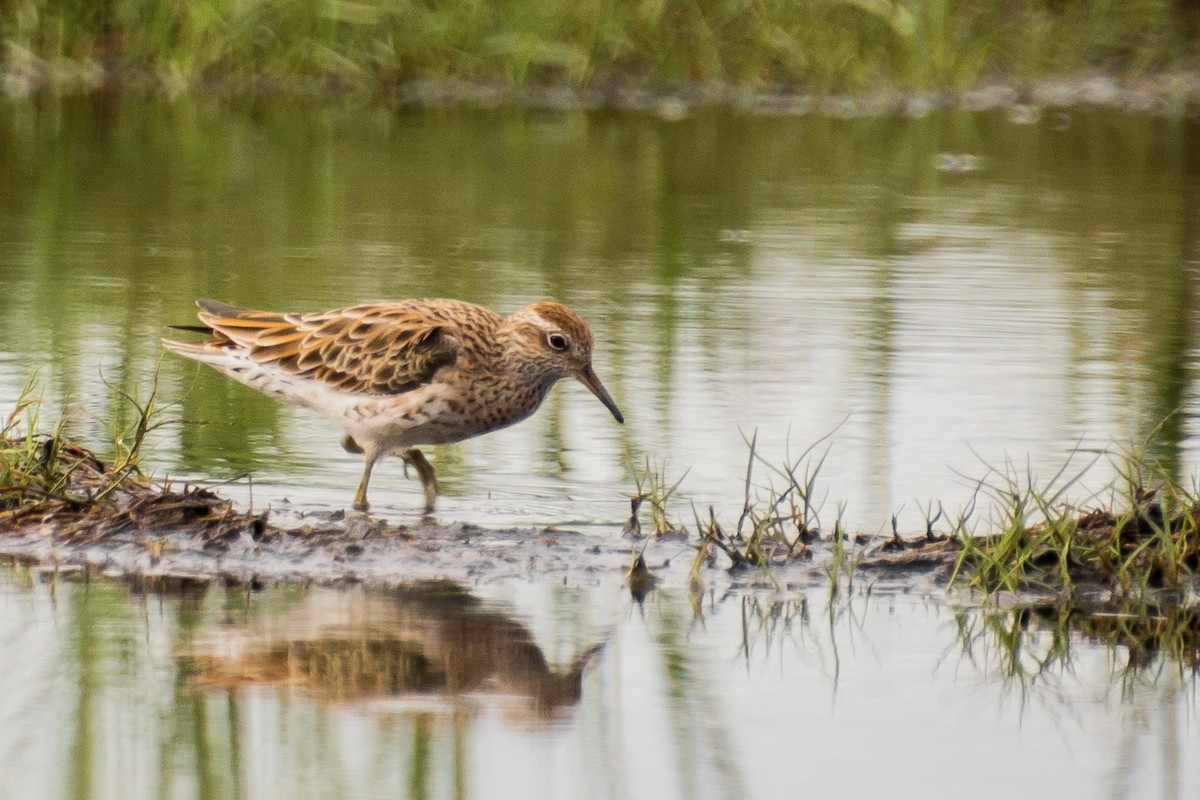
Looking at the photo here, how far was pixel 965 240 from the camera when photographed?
14312 millimetres

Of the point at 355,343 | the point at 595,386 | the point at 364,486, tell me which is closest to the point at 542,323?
the point at 595,386

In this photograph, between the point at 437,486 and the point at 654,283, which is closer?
the point at 437,486

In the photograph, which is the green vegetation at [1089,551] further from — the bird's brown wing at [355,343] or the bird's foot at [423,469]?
the bird's brown wing at [355,343]

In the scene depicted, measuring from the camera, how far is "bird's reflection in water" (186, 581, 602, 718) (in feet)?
18.7

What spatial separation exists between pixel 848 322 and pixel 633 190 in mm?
5122

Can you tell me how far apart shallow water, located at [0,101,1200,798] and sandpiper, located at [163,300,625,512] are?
223 mm

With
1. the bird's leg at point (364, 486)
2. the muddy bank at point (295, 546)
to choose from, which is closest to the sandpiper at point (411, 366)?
the bird's leg at point (364, 486)

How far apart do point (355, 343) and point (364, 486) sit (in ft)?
2.02

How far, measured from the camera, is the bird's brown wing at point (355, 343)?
8266 mm

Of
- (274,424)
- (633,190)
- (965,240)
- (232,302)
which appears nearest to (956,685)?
(274,424)

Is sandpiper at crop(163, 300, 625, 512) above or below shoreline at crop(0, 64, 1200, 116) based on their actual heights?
below

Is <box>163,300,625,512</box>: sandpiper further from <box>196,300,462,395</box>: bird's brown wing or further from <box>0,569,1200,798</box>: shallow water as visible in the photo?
<box>0,569,1200,798</box>: shallow water

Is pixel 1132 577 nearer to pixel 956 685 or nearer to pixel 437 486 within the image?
pixel 956 685

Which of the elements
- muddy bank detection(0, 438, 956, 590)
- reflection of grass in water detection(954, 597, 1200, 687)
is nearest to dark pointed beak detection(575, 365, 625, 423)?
muddy bank detection(0, 438, 956, 590)
